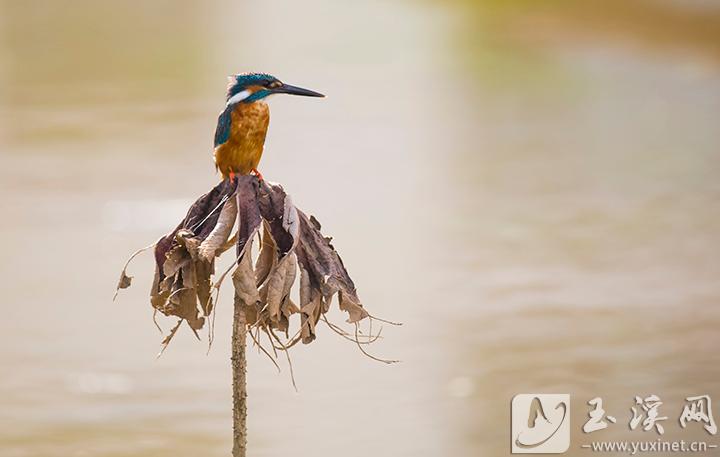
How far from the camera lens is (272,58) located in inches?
358

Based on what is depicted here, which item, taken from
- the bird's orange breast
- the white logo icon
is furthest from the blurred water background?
the bird's orange breast

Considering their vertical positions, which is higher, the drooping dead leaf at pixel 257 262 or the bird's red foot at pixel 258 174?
the bird's red foot at pixel 258 174

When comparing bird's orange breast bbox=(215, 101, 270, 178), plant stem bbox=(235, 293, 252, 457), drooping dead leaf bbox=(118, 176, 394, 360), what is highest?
bird's orange breast bbox=(215, 101, 270, 178)

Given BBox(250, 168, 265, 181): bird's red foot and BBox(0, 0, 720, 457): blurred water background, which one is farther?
BBox(0, 0, 720, 457): blurred water background

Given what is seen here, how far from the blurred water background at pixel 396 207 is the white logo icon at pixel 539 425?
88mm

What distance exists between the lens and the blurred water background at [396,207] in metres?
4.43

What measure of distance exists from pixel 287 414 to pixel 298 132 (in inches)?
138

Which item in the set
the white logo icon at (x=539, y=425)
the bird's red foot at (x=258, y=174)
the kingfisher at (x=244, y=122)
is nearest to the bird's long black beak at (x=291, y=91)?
the kingfisher at (x=244, y=122)

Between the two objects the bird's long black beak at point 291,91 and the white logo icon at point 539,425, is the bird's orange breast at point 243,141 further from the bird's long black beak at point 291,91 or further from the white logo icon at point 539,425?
the white logo icon at point 539,425

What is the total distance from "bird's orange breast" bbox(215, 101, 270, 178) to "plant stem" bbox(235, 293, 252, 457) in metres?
0.30

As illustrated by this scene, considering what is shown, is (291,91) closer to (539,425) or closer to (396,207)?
(539,425)

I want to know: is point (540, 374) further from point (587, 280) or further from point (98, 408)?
point (98, 408)

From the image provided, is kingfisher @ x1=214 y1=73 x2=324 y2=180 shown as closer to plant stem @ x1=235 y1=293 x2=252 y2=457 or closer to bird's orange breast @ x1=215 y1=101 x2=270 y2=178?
bird's orange breast @ x1=215 y1=101 x2=270 y2=178

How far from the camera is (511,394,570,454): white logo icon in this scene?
12.8ft
